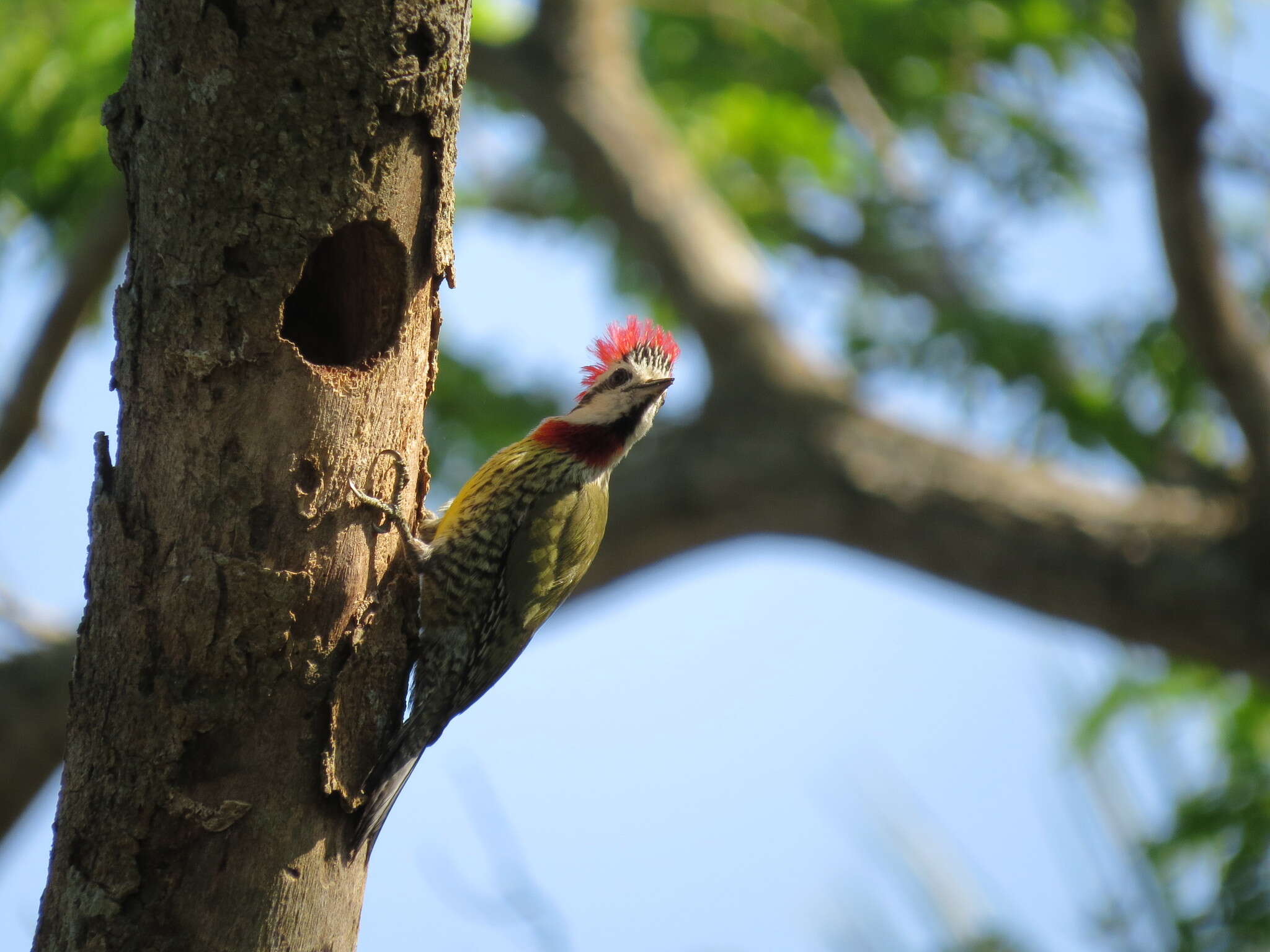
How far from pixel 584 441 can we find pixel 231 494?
1481 mm

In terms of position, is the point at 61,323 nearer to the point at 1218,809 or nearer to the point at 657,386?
the point at 657,386

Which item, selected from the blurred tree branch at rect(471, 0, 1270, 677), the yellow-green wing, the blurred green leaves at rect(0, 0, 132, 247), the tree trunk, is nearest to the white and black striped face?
the yellow-green wing

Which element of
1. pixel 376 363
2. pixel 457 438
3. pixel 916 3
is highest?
pixel 916 3

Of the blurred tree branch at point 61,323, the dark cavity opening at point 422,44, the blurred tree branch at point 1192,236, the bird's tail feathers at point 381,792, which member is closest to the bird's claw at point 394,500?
the bird's tail feathers at point 381,792

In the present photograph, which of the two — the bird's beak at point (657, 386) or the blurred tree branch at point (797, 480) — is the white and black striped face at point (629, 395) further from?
the blurred tree branch at point (797, 480)

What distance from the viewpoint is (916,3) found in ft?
21.0

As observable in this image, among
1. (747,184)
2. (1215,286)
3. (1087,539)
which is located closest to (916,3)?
(747,184)

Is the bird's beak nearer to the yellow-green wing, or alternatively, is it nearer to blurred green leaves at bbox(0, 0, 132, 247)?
the yellow-green wing

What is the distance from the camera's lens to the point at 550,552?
11.0ft

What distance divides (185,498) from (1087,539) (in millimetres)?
4323

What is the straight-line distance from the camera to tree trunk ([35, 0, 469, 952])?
209cm

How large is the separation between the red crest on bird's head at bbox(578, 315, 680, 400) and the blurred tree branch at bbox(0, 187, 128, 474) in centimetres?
256

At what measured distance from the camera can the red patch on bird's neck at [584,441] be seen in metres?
3.53

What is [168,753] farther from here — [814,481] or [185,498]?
[814,481]
